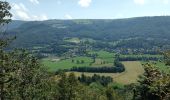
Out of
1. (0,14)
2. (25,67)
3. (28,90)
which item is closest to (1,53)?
(0,14)

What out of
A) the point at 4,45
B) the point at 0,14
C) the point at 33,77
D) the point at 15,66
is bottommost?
the point at 33,77

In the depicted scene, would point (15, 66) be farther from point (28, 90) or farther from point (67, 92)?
point (67, 92)

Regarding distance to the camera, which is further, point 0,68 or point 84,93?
point 84,93

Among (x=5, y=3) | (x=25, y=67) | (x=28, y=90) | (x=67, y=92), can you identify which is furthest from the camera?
(x=67, y=92)

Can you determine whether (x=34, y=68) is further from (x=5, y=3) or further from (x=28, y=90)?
(x=5, y=3)

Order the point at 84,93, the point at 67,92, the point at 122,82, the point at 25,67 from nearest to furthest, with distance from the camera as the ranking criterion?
the point at 25,67 < the point at 67,92 < the point at 84,93 < the point at 122,82

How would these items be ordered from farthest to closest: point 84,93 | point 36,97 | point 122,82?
point 122,82, point 84,93, point 36,97

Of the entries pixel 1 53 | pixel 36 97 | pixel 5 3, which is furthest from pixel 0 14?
pixel 36 97

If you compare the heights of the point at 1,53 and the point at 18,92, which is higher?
the point at 1,53

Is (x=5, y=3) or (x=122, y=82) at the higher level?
(x=5, y=3)
